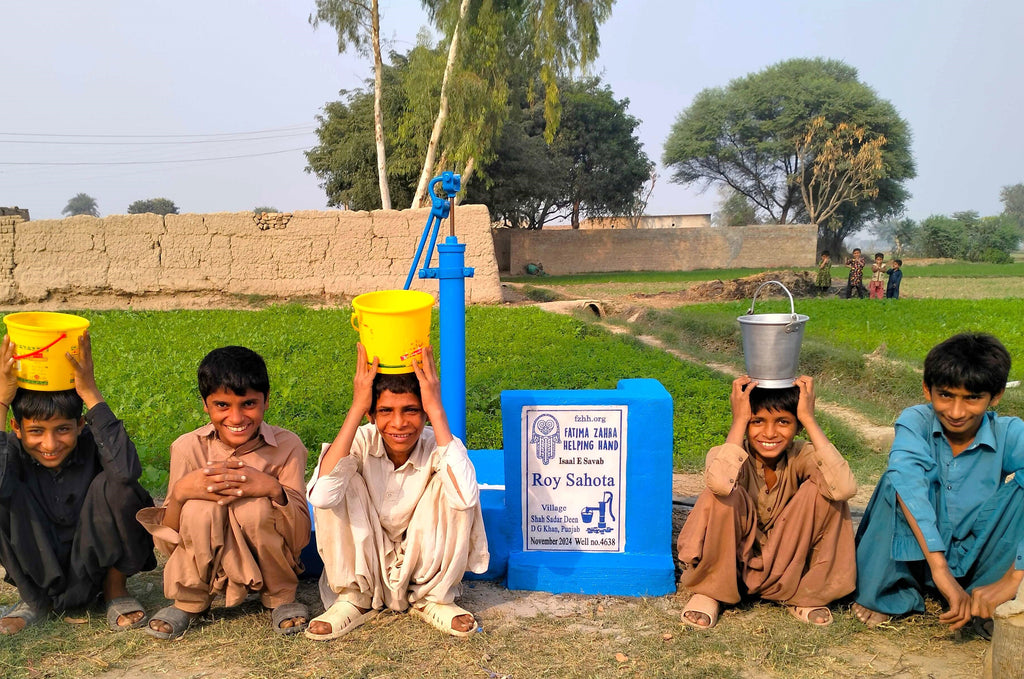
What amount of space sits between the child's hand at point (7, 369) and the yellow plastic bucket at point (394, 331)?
3.99ft

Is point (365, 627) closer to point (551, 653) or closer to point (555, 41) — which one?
point (551, 653)

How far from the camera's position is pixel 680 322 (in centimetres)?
1226

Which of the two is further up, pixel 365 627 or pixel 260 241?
pixel 260 241

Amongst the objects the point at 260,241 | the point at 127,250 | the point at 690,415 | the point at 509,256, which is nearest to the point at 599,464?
the point at 690,415

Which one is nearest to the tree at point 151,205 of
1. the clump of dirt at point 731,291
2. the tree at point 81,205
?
the tree at point 81,205

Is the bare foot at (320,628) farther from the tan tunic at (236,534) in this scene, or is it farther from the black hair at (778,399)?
the black hair at (778,399)

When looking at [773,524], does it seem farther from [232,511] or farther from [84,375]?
[84,375]

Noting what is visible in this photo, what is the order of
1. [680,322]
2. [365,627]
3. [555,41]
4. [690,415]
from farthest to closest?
[555,41] → [680,322] → [690,415] → [365,627]

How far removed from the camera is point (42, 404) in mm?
2926

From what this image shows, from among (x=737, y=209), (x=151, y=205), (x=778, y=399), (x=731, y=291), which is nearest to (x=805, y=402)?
(x=778, y=399)

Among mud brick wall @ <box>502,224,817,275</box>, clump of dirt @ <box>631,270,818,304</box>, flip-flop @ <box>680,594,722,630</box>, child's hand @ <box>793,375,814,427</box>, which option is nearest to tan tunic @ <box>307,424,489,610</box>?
flip-flop @ <box>680,594,722,630</box>

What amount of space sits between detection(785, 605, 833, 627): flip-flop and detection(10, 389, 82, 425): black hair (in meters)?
2.83

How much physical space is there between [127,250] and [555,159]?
2091cm

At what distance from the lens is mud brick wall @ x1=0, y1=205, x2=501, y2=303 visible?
13242 millimetres
